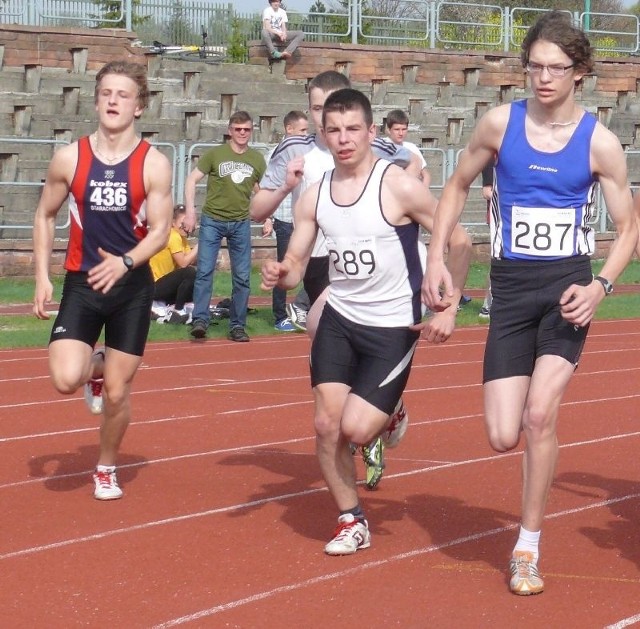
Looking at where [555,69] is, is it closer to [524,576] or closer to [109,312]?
[524,576]

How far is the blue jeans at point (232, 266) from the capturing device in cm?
1409

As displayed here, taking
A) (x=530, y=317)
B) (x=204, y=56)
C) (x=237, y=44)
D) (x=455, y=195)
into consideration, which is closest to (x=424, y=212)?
(x=455, y=195)

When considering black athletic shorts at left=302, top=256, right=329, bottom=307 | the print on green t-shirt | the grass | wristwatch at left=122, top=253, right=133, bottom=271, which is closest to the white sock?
wristwatch at left=122, top=253, right=133, bottom=271

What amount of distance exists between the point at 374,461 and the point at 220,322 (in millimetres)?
8142

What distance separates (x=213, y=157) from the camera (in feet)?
48.5

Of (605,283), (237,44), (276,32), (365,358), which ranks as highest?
(276,32)

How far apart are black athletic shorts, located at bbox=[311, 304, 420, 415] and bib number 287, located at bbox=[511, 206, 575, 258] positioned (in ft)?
2.81

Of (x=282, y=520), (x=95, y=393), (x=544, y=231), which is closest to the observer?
(x=544, y=231)

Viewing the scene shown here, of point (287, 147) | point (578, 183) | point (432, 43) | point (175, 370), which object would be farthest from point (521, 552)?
point (432, 43)

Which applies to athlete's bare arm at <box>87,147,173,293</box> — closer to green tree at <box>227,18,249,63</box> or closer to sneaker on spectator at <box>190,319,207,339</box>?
sneaker on spectator at <box>190,319,207,339</box>

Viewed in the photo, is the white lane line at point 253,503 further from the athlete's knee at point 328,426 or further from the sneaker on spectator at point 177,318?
the sneaker on spectator at point 177,318

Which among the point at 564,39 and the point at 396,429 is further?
the point at 396,429

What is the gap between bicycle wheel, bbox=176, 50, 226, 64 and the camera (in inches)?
1028

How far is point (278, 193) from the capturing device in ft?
24.3
